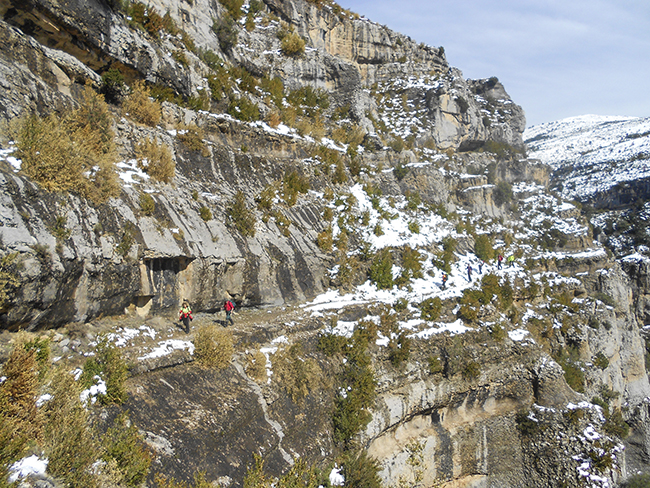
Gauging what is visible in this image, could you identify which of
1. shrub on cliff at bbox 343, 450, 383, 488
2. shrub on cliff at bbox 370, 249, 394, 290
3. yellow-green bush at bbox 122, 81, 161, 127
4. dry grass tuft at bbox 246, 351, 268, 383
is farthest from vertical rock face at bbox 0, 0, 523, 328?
shrub on cliff at bbox 343, 450, 383, 488

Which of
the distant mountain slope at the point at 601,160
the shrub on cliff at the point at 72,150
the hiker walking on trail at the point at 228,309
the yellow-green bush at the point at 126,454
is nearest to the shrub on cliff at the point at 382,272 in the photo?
the hiker walking on trail at the point at 228,309

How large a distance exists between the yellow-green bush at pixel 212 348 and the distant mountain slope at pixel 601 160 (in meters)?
74.6

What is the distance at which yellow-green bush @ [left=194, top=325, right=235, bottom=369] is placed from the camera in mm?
9320

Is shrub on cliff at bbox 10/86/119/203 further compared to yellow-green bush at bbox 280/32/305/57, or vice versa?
yellow-green bush at bbox 280/32/305/57

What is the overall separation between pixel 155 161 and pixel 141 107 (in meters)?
3.11

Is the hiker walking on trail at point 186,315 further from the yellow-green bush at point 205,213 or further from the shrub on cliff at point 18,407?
the shrub on cliff at point 18,407

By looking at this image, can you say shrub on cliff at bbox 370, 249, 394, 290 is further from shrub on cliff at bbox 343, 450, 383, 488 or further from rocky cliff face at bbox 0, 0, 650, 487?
shrub on cliff at bbox 343, 450, 383, 488

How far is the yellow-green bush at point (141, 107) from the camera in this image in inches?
570

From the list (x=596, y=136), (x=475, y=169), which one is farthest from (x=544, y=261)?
(x=596, y=136)

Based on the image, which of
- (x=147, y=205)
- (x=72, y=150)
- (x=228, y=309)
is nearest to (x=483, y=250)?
(x=228, y=309)

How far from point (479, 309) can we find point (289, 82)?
2273 centimetres

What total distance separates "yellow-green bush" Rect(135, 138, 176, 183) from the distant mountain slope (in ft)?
243

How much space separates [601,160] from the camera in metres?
78.3

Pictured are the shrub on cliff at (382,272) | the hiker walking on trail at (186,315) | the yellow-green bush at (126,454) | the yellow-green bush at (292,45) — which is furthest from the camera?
the yellow-green bush at (292,45)
